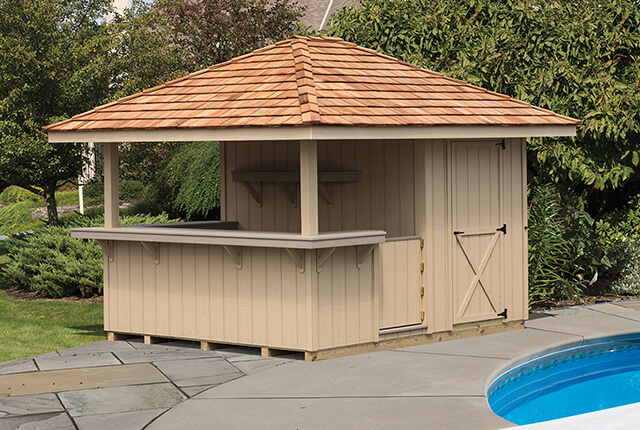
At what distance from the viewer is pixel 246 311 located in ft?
29.4

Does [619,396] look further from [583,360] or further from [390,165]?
[390,165]

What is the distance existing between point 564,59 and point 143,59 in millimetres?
8903

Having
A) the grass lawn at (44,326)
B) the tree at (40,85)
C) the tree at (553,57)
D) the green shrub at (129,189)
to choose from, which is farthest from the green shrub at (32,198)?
the tree at (553,57)

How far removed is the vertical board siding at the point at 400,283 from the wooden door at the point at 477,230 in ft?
1.77

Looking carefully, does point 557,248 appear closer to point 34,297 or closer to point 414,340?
point 414,340

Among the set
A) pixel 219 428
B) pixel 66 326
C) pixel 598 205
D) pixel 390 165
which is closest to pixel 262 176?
pixel 390 165

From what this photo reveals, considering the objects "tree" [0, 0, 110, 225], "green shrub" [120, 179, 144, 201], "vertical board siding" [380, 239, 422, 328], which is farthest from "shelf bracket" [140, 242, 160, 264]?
"green shrub" [120, 179, 144, 201]

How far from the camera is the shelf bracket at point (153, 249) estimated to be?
9.45 meters

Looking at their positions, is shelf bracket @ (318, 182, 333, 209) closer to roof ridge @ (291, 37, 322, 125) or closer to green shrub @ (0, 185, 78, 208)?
roof ridge @ (291, 37, 322, 125)

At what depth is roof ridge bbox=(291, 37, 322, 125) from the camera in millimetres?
8117

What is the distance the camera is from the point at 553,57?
1370cm

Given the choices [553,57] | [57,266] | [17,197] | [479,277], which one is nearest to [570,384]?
[479,277]

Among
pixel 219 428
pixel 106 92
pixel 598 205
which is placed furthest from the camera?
pixel 106 92

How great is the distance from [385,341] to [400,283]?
62 cm
